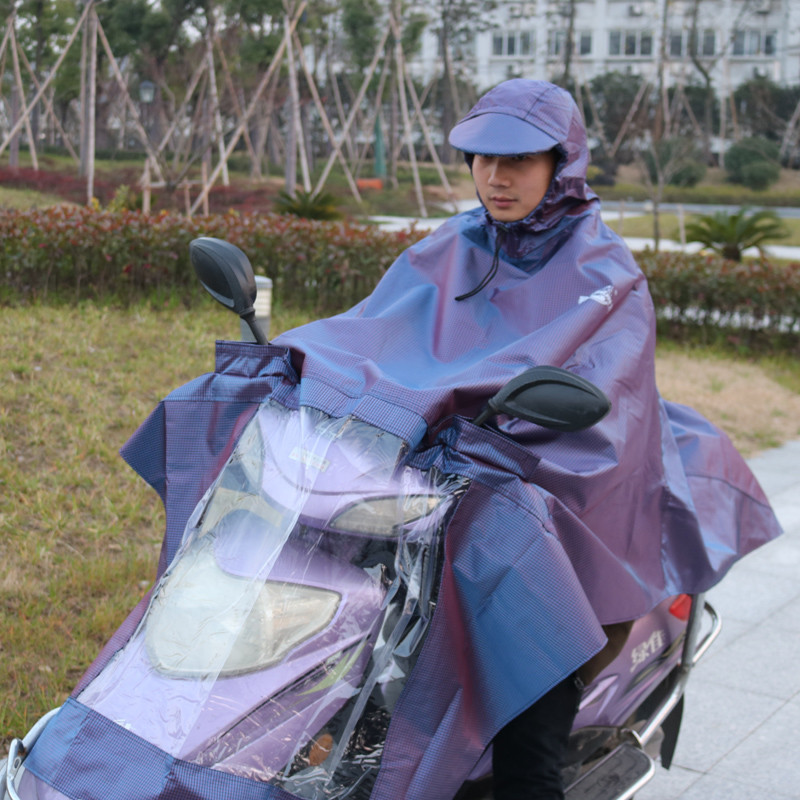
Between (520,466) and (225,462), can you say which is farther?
(225,462)

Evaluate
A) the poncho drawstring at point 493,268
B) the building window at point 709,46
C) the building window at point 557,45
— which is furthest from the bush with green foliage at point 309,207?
the building window at point 709,46

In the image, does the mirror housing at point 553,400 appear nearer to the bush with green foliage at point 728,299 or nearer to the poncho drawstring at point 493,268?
the poncho drawstring at point 493,268

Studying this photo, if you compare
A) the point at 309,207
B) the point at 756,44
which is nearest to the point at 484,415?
the point at 309,207

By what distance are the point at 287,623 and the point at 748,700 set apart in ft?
6.87

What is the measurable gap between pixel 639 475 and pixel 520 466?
1.37 ft

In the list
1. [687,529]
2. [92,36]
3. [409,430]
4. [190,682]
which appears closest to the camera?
[190,682]

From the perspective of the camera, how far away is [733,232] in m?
11.8

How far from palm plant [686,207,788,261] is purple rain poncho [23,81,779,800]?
994cm

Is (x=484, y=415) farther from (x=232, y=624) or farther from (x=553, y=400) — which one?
(x=232, y=624)

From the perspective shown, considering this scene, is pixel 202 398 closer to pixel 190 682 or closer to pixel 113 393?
pixel 190 682

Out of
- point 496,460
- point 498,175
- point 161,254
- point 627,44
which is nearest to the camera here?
point 496,460

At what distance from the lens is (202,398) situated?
1.92 meters

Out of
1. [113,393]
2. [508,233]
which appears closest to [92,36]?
[113,393]

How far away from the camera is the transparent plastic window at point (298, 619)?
1.48 m
